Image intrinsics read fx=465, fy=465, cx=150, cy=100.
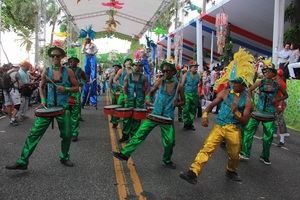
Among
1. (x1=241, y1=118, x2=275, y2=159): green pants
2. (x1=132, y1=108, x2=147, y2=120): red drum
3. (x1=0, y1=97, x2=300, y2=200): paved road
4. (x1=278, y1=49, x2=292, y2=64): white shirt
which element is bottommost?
(x1=0, y1=97, x2=300, y2=200): paved road

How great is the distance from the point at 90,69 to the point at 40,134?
10131 millimetres

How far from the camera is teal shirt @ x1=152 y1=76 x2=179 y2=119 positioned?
7.61 meters

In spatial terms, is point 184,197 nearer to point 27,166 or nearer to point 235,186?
point 235,186

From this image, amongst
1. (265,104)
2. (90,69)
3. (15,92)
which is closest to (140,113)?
(265,104)

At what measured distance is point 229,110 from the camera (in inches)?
262

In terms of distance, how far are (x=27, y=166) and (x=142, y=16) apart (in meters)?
29.8

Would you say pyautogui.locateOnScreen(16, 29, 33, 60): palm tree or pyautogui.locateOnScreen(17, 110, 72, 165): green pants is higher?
pyautogui.locateOnScreen(16, 29, 33, 60): palm tree

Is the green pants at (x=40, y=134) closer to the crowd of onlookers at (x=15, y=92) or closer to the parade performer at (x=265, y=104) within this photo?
the parade performer at (x=265, y=104)

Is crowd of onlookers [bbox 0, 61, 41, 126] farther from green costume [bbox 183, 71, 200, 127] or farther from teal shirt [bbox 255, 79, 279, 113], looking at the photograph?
teal shirt [bbox 255, 79, 279, 113]

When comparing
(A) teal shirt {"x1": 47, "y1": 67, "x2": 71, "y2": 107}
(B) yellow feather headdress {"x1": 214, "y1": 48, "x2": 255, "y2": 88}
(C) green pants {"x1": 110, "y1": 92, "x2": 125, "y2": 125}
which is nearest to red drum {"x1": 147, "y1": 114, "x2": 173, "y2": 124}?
(B) yellow feather headdress {"x1": 214, "y1": 48, "x2": 255, "y2": 88}

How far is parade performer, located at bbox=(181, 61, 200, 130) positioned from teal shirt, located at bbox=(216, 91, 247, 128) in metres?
5.86

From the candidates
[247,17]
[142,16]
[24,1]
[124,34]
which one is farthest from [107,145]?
[24,1]

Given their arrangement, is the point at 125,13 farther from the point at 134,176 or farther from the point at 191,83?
the point at 134,176

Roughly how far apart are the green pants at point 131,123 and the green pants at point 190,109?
2887mm
